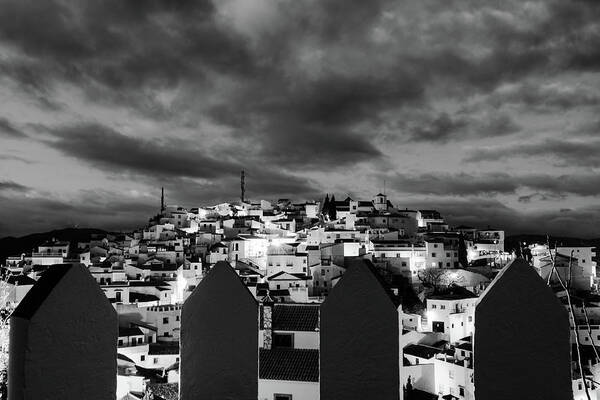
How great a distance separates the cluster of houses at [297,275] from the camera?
990 inches

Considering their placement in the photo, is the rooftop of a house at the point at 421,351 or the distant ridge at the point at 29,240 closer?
the rooftop of a house at the point at 421,351

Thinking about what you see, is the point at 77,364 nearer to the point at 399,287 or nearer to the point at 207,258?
the point at 399,287

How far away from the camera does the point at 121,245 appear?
246 feet

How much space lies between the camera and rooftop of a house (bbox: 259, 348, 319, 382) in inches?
813

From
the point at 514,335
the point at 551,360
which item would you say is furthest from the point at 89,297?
the point at 551,360

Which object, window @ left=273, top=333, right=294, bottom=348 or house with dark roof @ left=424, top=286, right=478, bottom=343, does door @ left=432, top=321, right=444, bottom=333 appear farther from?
window @ left=273, top=333, right=294, bottom=348

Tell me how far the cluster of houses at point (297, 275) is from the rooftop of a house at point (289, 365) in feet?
0.19

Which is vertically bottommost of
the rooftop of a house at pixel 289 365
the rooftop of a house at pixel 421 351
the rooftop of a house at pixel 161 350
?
the rooftop of a house at pixel 421 351

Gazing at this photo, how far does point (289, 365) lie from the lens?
844 inches

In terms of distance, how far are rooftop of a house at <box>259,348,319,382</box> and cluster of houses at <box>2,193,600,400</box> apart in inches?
2.3

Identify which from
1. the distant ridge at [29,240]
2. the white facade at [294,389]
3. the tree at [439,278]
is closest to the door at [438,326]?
the tree at [439,278]

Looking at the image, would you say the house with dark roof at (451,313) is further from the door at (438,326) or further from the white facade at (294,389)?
the white facade at (294,389)

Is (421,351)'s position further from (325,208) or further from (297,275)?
(325,208)

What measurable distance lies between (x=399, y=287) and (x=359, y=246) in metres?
8.78
